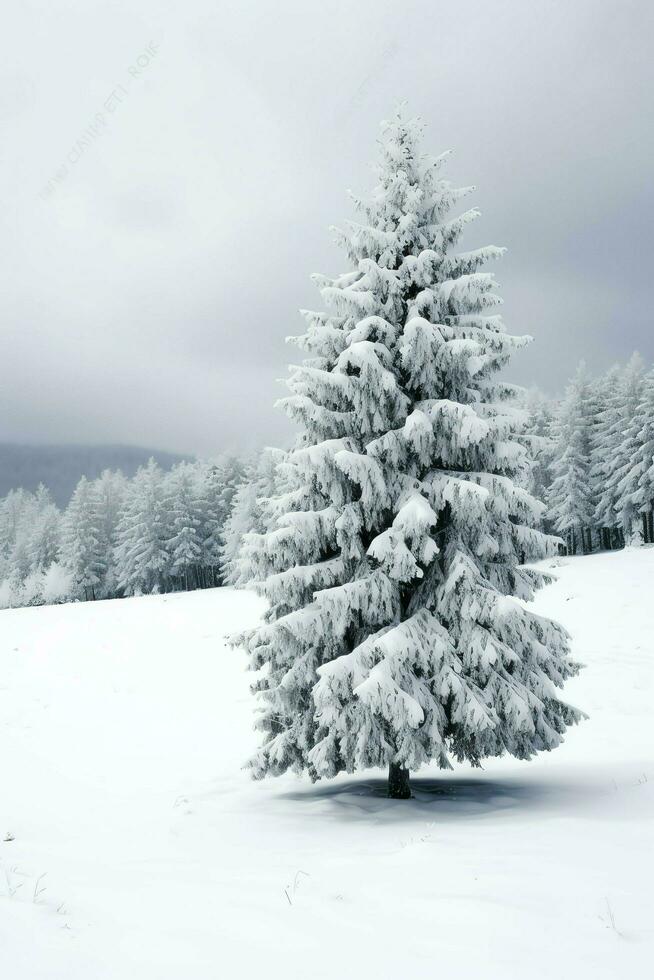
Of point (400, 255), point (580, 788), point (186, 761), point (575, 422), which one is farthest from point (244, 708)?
point (575, 422)

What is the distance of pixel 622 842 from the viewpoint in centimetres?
609

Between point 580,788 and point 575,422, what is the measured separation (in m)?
49.7

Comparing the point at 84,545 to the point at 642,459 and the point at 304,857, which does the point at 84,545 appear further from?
the point at 304,857

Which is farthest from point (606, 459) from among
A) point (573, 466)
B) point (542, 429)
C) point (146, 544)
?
point (146, 544)

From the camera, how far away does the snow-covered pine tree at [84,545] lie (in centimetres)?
6322

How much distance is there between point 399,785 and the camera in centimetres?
970

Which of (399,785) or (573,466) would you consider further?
(573,466)

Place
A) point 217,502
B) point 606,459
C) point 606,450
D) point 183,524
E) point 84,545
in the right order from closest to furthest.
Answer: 1. point 606,459
2. point 606,450
3. point 183,524
4. point 84,545
5. point 217,502

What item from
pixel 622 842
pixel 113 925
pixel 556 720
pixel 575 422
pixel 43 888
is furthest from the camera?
pixel 575 422

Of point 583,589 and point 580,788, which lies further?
point 583,589

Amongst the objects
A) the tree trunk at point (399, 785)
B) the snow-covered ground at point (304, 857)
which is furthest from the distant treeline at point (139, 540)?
the tree trunk at point (399, 785)

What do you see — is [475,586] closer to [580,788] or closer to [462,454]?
[462,454]

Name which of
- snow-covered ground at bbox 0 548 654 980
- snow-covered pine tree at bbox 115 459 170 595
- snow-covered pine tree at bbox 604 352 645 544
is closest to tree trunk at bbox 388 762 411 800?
snow-covered ground at bbox 0 548 654 980

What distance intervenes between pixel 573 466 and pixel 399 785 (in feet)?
161
